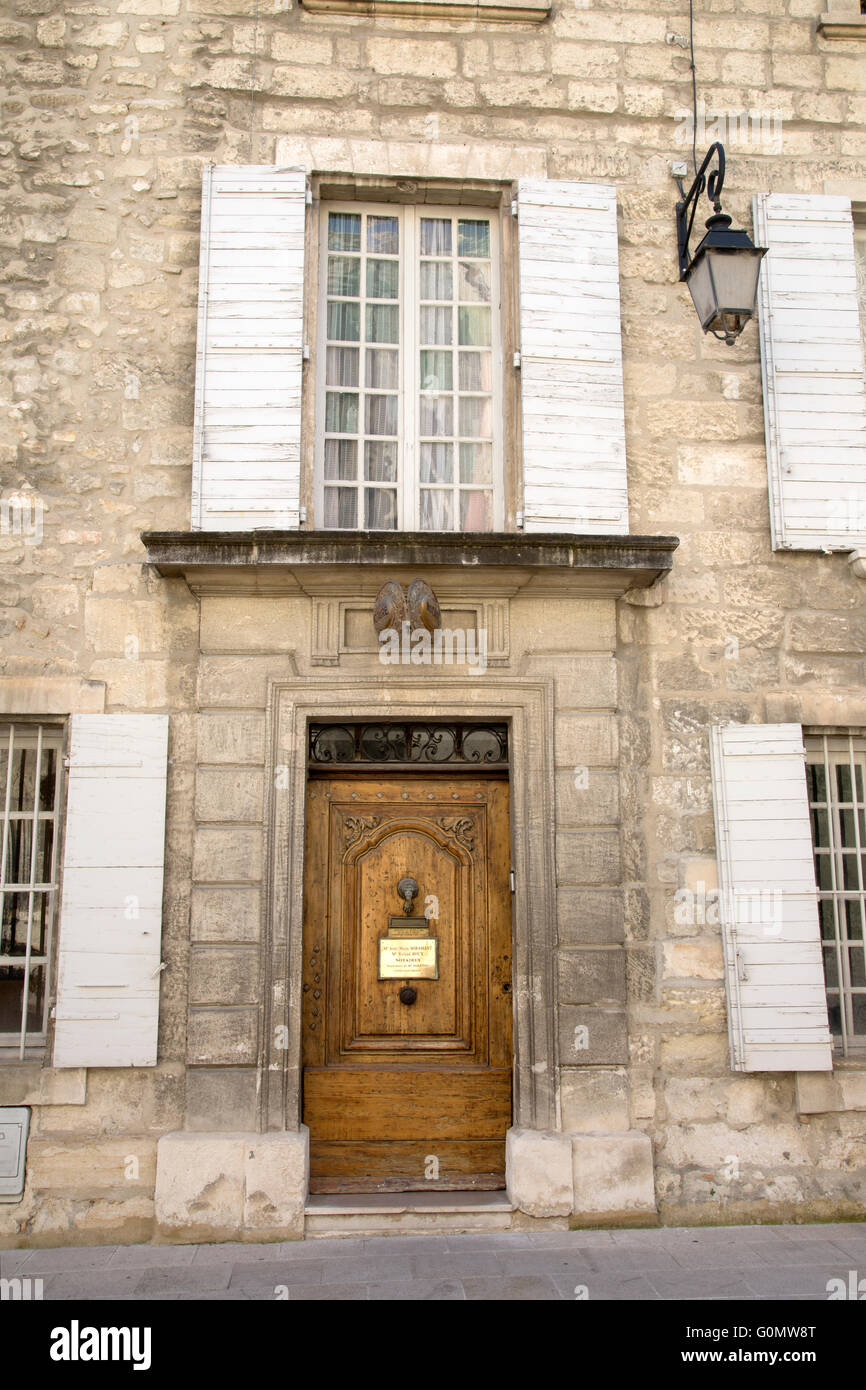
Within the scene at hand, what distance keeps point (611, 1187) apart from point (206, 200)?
497 cm

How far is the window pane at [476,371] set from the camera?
5.19 metres

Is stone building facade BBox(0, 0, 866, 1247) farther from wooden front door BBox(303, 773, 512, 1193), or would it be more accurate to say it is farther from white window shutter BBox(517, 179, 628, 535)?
wooden front door BBox(303, 773, 512, 1193)

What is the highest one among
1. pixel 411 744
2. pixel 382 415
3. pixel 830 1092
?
pixel 382 415

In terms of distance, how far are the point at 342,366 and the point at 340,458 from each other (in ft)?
1.61

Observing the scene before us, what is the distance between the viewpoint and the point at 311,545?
4.50 metres

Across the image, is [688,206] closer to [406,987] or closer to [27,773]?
[406,987]

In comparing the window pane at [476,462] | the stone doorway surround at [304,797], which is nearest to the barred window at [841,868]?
the stone doorway surround at [304,797]

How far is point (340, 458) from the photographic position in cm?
508

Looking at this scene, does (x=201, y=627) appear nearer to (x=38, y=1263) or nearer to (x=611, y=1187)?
(x=38, y=1263)

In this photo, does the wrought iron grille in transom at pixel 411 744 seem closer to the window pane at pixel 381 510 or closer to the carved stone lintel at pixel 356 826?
the carved stone lintel at pixel 356 826

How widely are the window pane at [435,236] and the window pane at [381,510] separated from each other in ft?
4.31

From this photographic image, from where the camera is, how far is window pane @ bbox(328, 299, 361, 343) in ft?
16.9

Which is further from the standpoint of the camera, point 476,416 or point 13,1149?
point 476,416

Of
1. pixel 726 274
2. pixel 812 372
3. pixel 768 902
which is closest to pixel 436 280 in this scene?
pixel 726 274
